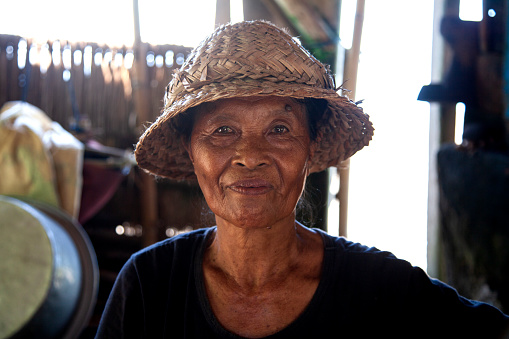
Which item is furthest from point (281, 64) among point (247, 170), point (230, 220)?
point (230, 220)

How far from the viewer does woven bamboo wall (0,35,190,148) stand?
4.34 metres

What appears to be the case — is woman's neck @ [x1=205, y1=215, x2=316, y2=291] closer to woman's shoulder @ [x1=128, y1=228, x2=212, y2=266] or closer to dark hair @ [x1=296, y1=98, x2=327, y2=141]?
woman's shoulder @ [x1=128, y1=228, x2=212, y2=266]

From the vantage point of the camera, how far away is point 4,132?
3230 mm

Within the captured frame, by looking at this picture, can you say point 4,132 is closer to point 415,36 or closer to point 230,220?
point 230,220

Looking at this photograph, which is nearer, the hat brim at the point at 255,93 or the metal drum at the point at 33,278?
the hat brim at the point at 255,93

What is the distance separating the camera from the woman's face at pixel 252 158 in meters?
1.59

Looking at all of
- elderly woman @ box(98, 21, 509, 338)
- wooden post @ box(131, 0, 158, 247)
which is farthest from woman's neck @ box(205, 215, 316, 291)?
wooden post @ box(131, 0, 158, 247)

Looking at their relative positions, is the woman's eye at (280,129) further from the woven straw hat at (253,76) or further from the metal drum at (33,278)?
the metal drum at (33,278)

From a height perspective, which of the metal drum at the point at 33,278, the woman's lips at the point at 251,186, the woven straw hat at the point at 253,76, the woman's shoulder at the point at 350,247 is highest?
the woven straw hat at the point at 253,76

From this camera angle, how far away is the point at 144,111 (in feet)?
13.8

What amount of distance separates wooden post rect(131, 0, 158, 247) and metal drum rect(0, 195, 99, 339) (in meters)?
1.35

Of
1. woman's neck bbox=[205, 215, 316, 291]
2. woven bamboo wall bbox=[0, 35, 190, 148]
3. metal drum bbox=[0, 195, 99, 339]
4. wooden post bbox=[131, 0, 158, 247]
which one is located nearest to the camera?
woman's neck bbox=[205, 215, 316, 291]

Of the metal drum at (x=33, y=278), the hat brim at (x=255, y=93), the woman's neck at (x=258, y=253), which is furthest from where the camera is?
the metal drum at (x=33, y=278)

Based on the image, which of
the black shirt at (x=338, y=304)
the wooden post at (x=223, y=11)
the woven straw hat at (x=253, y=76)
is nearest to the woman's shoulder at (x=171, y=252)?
the black shirt at (x=338, y=304)
